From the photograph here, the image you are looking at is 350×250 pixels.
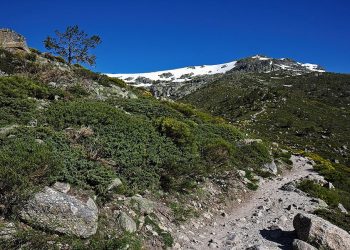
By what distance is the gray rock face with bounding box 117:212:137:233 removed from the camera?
8.98 m

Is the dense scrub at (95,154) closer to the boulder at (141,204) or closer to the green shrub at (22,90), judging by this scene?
the green shrub at (22,90)

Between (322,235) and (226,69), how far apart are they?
178m

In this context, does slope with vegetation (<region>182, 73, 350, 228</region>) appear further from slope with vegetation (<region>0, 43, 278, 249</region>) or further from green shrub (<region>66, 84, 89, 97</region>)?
green shrub (<region>66, 84, 89, 97</region>)

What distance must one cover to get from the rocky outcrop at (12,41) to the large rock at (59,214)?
82.9ft

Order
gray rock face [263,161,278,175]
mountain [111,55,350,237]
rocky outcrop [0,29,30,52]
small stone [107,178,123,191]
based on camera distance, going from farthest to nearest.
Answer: rocky outcrop [0,29,30,52]
mountain [111,55,350,237]
gray rock face [263,161,278,175]
small stone [107,178,123,191]

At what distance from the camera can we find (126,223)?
9.06 metres

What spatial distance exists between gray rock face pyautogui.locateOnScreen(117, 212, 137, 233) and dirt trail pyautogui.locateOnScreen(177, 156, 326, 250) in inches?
64.6

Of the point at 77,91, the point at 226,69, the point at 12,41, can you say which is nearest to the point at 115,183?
the point at 77,91

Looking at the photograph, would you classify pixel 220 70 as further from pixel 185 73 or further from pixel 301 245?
pixel 301 245

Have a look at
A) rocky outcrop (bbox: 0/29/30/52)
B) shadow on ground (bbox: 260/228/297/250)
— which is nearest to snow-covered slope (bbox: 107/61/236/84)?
rocky outcrop (bbox: 0/29/30/52)

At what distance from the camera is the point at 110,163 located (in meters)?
11.7

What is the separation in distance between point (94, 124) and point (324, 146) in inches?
1434

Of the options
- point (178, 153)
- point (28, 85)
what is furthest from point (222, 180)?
point (28, 85)

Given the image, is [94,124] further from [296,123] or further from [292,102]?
[292,102]
